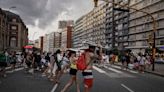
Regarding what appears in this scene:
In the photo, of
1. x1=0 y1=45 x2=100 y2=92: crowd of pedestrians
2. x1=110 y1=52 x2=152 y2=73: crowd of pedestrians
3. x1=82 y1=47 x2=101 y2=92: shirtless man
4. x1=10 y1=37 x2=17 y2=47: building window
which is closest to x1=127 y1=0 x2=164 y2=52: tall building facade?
x1=10 y1=37 x2=17 y2=47: building window

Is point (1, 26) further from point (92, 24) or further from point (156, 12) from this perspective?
point (92, 24)

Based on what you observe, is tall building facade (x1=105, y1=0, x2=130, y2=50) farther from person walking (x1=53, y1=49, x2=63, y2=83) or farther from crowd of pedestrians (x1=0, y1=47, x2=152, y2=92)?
person walking (x1=53, y1=49, x2=63, y2=83)

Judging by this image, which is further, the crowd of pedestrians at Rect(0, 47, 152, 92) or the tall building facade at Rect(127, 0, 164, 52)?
the tall building facade at Rect(127, 0, 164, 52)

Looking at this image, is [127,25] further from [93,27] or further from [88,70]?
[88,70]

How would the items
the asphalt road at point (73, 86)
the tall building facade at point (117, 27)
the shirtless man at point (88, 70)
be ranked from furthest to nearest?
the tall building facade at point (117, 27)
the asphalt road at point (73, 86)
the shirtless man at point (88, 70)

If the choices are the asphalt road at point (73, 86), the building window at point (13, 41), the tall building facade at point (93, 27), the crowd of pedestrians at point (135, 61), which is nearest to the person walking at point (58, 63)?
the asphalt road at point (73, 86)

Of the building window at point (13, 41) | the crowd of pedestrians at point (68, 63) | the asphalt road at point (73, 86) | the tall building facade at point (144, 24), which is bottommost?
the asphalt road at point (73, 86)

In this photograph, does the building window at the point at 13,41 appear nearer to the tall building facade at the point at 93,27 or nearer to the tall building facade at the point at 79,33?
the tall building facade at the point at 93,27

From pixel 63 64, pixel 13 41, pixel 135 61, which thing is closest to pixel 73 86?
pixel 63 64

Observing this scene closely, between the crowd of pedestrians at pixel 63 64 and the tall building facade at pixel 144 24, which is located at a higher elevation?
the tall building facade at pixel 144 24

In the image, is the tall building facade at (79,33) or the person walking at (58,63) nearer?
the person walking at (58,63)

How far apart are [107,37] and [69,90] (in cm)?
11199

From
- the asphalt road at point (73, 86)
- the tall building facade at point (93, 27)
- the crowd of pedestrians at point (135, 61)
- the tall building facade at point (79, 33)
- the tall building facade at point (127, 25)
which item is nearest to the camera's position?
the asphalt road at point (73, 86)

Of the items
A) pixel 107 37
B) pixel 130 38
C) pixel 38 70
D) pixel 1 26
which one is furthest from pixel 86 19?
pixel 38 70
